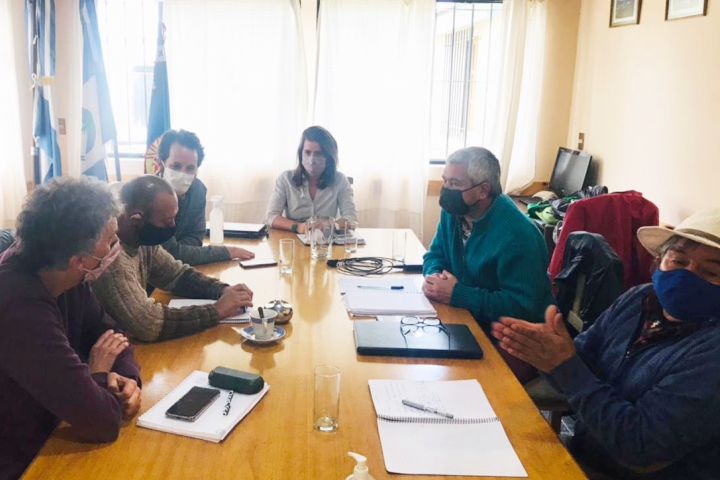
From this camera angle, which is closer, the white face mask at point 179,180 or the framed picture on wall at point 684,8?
the white face mask at point 179,180

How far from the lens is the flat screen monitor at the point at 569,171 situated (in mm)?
4184

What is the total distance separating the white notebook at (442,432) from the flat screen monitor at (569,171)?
3074mm

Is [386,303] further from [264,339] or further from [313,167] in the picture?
[313,167]

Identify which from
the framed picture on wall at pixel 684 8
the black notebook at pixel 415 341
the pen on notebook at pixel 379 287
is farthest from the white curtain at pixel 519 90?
the black notebook at pixel 415 341

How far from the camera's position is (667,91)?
11.1ft

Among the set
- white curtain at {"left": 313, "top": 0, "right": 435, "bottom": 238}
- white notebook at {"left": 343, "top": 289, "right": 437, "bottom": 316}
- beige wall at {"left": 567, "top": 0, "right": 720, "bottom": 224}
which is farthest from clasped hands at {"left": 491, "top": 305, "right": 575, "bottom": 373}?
white curtain at {"left": 313, "top": 0, "right": 435, "bottom": 238}

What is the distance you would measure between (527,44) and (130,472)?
4162mm

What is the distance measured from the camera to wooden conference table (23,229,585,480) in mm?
1119

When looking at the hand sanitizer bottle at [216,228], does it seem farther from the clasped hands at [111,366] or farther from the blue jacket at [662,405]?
the blue jacket at [662,405]

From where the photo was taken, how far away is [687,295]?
4.51ft

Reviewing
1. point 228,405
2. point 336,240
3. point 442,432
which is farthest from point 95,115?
point 442,432

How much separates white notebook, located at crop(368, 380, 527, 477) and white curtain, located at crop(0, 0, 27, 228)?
11.6ft

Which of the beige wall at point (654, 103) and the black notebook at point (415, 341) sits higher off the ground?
the beige wall at point (654, 103)

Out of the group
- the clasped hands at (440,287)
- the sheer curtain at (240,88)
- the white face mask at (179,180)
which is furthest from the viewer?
the sheer curtain at (240,88)
